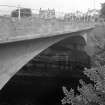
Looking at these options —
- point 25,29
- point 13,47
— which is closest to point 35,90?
point 25,29

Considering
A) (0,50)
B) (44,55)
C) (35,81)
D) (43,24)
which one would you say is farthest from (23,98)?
(44,55)

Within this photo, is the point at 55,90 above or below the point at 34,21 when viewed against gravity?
below

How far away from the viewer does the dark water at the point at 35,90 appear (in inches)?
715

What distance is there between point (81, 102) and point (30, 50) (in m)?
5.57

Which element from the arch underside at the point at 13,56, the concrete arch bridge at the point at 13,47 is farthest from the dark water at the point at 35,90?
the concrete arch bridge at the point at 13,47

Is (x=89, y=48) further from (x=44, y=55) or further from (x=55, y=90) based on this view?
(x=55, y=90)

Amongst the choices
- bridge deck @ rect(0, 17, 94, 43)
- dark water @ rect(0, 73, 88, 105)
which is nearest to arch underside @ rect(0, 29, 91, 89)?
bridge deck @ rect(0, 17, 94, 43)

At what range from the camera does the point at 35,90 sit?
20.8 metres

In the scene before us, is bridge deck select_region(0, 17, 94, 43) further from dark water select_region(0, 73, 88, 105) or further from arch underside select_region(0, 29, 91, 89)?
dark water select_region(0, 73, 88, 105)

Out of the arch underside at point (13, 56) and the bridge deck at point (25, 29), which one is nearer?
the bridge deck at point (25, 29)

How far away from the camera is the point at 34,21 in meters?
12.4

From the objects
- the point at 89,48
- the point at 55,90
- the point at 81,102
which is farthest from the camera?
the point at 89,48

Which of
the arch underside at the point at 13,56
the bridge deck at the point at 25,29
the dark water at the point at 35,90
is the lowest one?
the dark water at the point at 35,90

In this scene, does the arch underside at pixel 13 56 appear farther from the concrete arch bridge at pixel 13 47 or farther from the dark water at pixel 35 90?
the dark water at pixel 35 90
